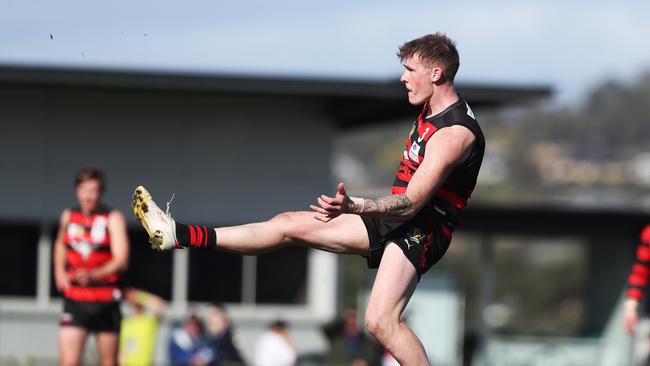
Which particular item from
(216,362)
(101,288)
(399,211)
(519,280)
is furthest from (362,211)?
(519,280)

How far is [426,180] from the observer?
7.77m

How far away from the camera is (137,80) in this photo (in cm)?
2050

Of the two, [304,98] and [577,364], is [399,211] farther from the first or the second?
[577,364]

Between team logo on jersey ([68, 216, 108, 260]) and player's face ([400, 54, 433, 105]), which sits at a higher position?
player's face ([400, 54, 433, 105])

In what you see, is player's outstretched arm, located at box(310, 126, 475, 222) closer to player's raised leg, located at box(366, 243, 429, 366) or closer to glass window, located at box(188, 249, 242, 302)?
player's raised leg, located at box(366, 243, 429, 366)

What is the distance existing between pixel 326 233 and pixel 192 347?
989 centimetres

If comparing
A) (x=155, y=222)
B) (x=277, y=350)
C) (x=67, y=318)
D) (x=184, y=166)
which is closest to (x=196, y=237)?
(x=155, y=222)

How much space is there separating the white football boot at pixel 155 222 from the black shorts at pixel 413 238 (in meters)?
1.23

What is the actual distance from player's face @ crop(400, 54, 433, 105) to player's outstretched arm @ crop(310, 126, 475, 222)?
304 mm

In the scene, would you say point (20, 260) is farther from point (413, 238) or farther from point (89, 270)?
point (413, 238)

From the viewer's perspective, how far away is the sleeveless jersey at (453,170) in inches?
318

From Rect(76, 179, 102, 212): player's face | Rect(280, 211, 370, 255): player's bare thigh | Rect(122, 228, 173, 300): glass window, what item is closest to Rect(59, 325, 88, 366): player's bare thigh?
Rect(76, 179, 102, 212): player's face

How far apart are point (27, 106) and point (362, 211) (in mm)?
14512

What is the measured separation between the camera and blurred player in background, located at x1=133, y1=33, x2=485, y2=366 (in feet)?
26.1
